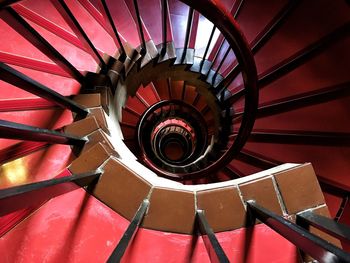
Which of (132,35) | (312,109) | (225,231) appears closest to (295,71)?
(312,109)

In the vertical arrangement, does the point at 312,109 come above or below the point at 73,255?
above

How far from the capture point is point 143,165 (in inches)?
84.8

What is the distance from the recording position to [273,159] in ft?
11.8

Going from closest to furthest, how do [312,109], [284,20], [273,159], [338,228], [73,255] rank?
[338,228]
[73,255]
[284,20]
[312,109]
[273,159]

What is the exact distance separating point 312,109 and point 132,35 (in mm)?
2443

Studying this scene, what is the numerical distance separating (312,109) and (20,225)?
318cm

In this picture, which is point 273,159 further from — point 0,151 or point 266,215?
point 0,151

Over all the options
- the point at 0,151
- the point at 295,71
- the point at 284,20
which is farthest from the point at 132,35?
the point at 0,151

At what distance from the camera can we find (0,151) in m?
1.55

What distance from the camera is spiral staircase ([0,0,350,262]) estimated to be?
1.15m

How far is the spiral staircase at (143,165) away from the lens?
115cm

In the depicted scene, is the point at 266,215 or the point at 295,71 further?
the point at 295,71

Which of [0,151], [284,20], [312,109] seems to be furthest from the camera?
[312,109]

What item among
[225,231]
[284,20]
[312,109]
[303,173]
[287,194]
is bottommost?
[225,231]
